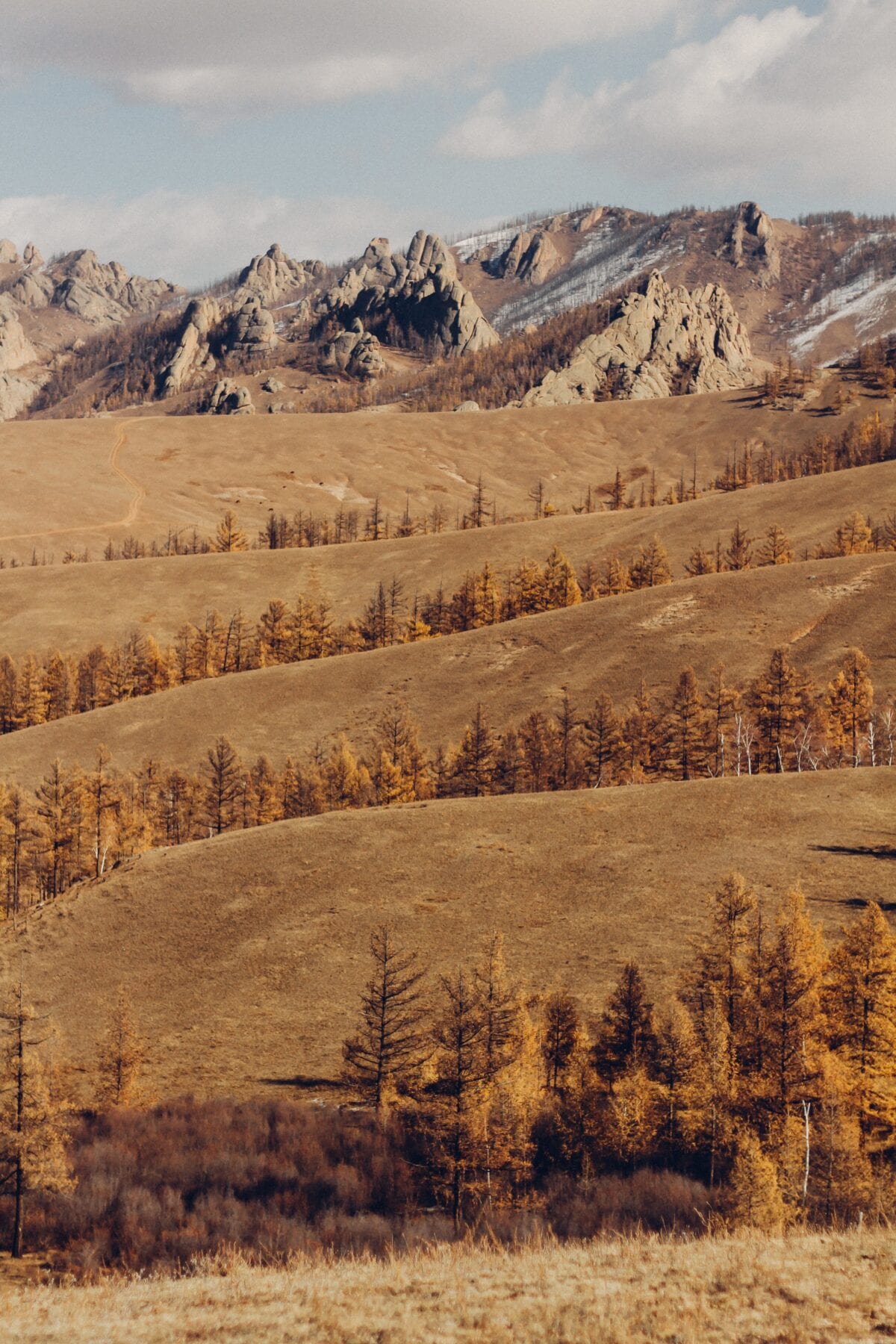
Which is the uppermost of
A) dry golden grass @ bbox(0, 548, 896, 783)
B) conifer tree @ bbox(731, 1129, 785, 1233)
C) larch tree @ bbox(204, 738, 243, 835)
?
dry golden grass @ bbox(0, 548, 896, 783)

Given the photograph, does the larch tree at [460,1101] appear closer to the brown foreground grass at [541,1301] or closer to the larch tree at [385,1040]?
the larch tree at [385,1040]

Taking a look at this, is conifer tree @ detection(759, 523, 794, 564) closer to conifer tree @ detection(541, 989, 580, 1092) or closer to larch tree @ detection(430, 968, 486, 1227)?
conifer tree @ detection(541, 989, 580, 1092)

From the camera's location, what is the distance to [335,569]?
19262cm

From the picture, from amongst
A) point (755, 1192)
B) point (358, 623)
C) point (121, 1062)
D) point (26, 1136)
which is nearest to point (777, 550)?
point (358, 623)

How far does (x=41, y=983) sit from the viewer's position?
6500 centimetres

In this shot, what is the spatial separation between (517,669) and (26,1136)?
94688 millimetres

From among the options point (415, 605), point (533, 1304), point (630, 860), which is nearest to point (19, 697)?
point (415, 605)

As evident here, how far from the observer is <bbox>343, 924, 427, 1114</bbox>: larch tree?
48.4m

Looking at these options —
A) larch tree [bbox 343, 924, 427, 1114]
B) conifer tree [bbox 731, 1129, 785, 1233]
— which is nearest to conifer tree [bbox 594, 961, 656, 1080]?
larch tree [bbox 343, 924, 427, 1114]

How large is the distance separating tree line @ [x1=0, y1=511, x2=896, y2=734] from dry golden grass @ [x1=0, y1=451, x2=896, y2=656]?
13.7 feet

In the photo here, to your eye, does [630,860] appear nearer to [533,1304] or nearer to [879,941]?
[879,941]

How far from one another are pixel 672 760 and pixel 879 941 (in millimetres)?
59163

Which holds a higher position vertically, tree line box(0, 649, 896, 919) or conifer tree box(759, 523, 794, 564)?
conifer tree box(759, 523, 794, 564)

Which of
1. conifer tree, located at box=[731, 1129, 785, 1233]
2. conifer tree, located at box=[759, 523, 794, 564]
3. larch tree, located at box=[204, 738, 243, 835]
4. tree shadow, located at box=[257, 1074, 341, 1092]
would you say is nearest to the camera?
conifer tree, located at box=[731, 1129, 785, 1233]
